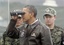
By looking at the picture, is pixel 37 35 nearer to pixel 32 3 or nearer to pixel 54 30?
pixel 54 30

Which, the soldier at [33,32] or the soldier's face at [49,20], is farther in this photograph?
the soldier's face at [49,20]

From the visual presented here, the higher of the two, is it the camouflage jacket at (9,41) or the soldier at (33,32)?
the soldier at (33,32)

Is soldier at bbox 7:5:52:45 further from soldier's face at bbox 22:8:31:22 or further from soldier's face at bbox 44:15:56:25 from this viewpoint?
soldier's face at bbox 44:15:56:25

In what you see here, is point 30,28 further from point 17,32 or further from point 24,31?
point 17,32

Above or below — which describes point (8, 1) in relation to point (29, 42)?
above

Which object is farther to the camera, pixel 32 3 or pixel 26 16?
pixel 32 3

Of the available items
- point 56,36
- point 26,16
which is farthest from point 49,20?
point 26,16

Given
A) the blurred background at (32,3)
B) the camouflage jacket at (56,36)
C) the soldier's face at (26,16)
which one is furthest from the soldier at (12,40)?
the blurred background at (32,3)

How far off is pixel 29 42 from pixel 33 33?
0.14 meters

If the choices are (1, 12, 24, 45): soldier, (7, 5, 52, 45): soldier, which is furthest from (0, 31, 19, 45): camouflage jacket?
(7, 5, 52, 45): soldier

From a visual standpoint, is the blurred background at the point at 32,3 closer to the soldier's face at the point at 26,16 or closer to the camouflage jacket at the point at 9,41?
the camouflage jacket at the point at 9,41

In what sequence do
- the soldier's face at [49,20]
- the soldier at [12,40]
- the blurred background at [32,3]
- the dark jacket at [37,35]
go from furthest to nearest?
the blurred background at [32,3] < the soldier's face at [49,20] < the soldier at [12,40] < the dark jacket at [37,35]

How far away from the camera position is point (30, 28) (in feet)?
12.8

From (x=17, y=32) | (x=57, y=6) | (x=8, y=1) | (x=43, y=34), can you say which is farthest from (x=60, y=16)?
(x=43, y=34)
